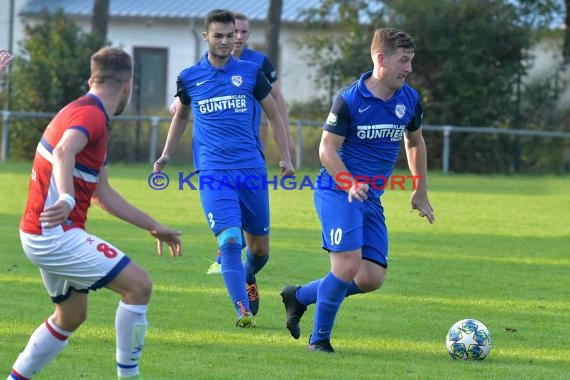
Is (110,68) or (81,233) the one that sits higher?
(110,68)

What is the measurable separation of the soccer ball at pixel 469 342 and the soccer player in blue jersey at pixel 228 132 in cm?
181

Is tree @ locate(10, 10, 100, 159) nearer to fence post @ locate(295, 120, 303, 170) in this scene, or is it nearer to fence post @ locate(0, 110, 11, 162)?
fence post @ locate(0, 110, 11, 162)

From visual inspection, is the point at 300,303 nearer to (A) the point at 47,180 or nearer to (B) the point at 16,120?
(A) the point at 47,180

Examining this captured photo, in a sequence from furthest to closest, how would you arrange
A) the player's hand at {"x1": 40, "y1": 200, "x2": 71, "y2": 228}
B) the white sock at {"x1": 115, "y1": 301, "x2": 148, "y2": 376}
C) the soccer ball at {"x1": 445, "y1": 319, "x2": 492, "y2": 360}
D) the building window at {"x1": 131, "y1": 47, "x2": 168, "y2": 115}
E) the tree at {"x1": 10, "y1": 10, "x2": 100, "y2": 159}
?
1. the building window at {"x1": 131, "y1": 47, "x2": 168, "y2": 115}
2. the tree at {"x1": 10, "y1": 10, "x2": 100, "y2": 159}
3. the soccer ball at {"x1": 445, "y1": 319, "x2": 492, "y2": 360}
4. the white sock at {"x1": 115, "y1": 301, "x2": 148, "y2": 376}
5. the player's hand at {"x1": 40, "y1": 200, "x2": 71, "y2": 228}

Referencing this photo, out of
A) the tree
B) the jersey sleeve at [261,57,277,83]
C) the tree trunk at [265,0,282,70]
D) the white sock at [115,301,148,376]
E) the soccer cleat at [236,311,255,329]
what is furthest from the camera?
the tree trunk at [265,0,282,70]

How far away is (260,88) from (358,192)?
2.02 metres

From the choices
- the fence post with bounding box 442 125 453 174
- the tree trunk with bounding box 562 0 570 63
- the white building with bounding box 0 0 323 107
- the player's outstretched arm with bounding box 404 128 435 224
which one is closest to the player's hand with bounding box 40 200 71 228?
the player's outstretched arm with bounding box 404 128 435 224

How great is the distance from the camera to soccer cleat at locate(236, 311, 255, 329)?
8344 mm

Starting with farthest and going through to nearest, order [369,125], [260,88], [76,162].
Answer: [260,88]
[369,125]
[76,162]

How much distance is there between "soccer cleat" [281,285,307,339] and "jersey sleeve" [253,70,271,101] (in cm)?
159

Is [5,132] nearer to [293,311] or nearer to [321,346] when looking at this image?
[293,311]

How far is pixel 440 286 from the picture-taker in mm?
10883

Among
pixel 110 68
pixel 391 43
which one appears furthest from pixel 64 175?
pixel 391 43

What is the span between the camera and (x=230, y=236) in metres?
Result: 8.52
